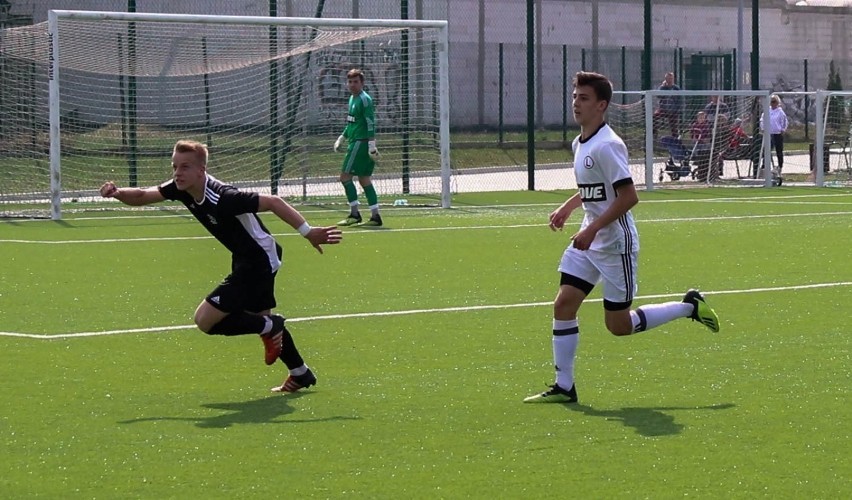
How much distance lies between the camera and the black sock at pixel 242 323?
26.5 feet

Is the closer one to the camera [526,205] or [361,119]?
[361,119]

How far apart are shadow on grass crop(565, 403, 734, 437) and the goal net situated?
823 inches

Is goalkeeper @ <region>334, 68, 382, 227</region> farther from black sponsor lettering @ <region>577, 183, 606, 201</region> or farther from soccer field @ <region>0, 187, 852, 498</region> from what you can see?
black sponsor lettering @ <region>577, 183, 606, 201</region>

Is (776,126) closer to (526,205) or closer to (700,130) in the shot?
(700,130)

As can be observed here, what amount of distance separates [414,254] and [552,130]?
21.9m

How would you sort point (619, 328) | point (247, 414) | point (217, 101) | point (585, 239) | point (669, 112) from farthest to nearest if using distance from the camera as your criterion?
point (669, 112)
point (217, 101)
point (619, 328)
point (585, 239)
point (247, 414)

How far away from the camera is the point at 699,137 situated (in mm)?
29125

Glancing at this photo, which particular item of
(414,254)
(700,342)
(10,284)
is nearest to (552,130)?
(414,254)

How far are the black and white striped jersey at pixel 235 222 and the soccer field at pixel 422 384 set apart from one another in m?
0.70

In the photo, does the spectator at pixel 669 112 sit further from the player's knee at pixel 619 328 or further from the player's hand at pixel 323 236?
the player's hand at pixel 323 236

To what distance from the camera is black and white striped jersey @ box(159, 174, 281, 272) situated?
797 centimetres

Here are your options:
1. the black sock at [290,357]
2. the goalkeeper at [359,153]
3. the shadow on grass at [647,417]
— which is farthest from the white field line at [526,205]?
the shadow on grass at [647,417]

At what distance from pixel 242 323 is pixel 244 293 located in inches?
6.4

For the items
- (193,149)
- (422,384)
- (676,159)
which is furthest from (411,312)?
(676,159)
